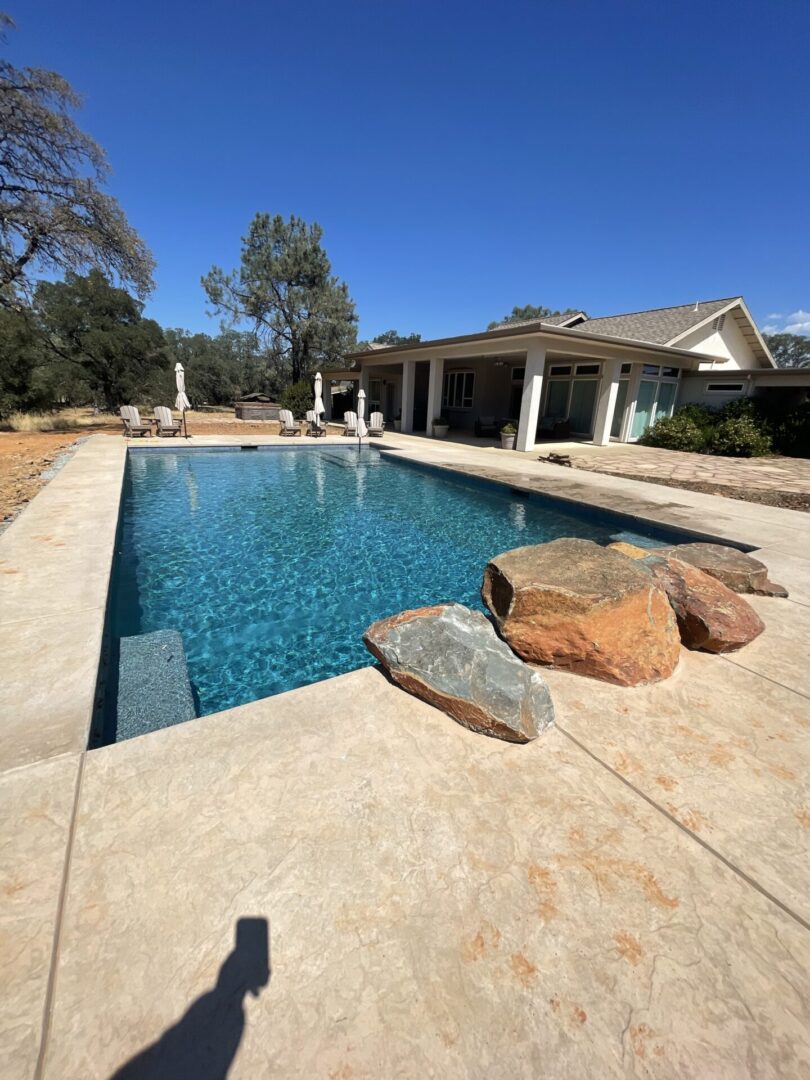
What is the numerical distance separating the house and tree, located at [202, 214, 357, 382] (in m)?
8.15

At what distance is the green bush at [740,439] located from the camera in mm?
13828

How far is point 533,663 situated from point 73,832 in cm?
239

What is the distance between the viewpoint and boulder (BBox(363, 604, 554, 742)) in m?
2.29

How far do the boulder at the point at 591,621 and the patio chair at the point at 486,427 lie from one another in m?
14.6

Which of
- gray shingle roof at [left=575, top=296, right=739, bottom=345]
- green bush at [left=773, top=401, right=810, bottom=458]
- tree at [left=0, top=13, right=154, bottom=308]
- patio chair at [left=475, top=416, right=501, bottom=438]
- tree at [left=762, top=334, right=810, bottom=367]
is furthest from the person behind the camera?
tree at [left=762, top=334, right=810, bottom=367]

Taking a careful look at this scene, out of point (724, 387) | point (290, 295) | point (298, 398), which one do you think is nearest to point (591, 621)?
point (724, 387)

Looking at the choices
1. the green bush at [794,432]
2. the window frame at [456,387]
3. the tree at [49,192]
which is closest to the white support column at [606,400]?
the green bush at [794,432]

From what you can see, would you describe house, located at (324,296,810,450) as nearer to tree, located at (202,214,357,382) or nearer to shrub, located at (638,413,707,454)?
shrub, located at (638,413,707,454)

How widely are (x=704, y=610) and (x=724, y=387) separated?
17.2 m

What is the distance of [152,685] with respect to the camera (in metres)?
3.15

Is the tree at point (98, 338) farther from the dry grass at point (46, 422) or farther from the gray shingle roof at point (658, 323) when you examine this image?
the gray shingle roof at point (658, 323)

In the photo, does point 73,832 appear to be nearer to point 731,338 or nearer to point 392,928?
point 392,928

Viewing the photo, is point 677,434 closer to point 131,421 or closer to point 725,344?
point 725,344

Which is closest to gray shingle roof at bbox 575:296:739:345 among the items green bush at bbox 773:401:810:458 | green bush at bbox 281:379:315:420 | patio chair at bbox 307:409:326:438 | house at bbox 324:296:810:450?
house at bbox 324:296:810:450
